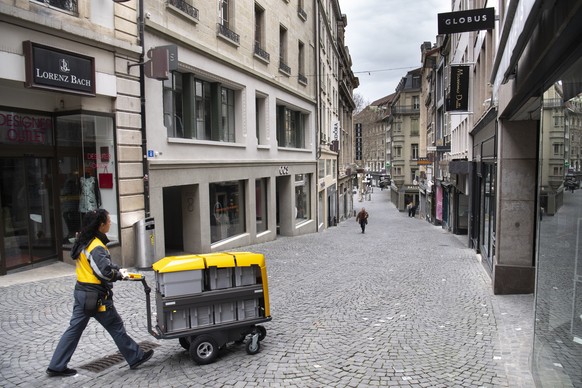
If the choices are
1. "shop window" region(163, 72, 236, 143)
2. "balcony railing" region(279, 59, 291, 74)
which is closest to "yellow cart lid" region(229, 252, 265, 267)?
"shop window" region(163, 72, 236, 143)

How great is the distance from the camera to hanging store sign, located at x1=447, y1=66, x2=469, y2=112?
57.1 ft

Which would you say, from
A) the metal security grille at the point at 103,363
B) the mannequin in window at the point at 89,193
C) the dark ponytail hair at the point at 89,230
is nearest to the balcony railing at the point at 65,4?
the mannequin in window at the point at 89,193

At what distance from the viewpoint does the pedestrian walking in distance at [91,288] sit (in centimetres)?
504

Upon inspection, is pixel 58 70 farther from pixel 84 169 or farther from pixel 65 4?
pixel 84 169

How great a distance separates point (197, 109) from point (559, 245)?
40.1ft

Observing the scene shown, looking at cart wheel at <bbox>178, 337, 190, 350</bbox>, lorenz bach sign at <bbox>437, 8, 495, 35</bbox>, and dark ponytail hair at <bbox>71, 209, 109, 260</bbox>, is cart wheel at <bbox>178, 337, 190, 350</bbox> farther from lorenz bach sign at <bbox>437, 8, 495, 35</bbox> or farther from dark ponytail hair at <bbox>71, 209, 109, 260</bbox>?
lorenz bach sign at <bbox>437, 8, 495, 35</bbox>

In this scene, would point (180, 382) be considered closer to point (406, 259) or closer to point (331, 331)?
point (331, 331)

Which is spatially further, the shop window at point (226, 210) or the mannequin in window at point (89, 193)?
the shop window at point (226, 210)

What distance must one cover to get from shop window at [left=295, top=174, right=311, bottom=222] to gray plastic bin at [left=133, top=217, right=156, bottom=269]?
1392cm

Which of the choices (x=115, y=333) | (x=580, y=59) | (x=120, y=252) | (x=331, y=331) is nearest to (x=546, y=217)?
(x=580, y=59)

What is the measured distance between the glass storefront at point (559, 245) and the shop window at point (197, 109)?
33.9ft

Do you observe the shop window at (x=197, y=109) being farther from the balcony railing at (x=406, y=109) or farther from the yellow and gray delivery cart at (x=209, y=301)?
the balcony railing at (x=406, y=109)

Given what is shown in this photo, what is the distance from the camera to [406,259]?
14.2 metres

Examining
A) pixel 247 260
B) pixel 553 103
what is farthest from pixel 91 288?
pixel 553 103
